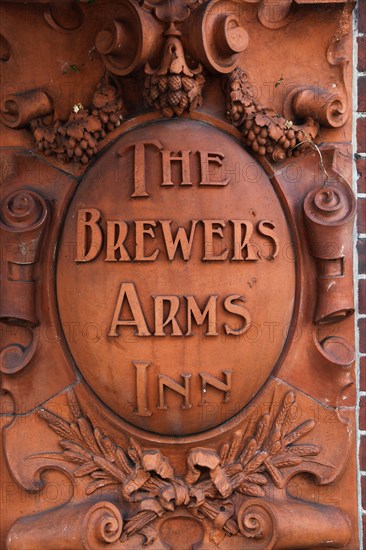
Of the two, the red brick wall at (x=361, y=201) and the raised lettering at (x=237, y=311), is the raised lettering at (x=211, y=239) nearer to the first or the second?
the raised lettering at (x=237, y=311)

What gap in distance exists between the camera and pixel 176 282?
2.04m

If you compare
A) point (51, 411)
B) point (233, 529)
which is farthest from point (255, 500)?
point (51, 411)

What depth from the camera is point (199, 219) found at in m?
2.06

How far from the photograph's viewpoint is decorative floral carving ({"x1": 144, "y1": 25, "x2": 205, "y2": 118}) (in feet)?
6.67

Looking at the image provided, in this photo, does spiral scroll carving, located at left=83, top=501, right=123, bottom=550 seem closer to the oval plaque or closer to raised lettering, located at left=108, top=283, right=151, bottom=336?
the oval plaque

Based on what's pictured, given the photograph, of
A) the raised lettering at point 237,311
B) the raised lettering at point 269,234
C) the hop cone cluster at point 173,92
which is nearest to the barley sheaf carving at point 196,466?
the raised lettering at point 237,311

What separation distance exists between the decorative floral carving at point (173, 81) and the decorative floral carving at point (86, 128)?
115mm

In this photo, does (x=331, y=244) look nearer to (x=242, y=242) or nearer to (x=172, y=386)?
(x=242, y=242)

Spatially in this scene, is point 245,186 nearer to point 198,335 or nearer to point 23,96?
point 198,335

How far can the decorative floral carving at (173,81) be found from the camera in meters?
2.03

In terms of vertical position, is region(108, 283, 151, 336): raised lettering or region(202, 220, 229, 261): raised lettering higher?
region(202, 220, 229, 261): raised lettering

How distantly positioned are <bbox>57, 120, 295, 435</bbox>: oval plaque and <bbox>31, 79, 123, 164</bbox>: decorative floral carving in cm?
8

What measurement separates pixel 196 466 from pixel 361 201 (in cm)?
94

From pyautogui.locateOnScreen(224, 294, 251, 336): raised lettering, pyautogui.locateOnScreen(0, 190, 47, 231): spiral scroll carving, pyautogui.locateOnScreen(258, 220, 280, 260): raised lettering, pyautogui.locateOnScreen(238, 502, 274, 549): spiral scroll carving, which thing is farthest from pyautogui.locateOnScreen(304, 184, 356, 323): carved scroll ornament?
pyautogui.locateOnScreen(0, 190, 47, 231): spiral scroll carving
